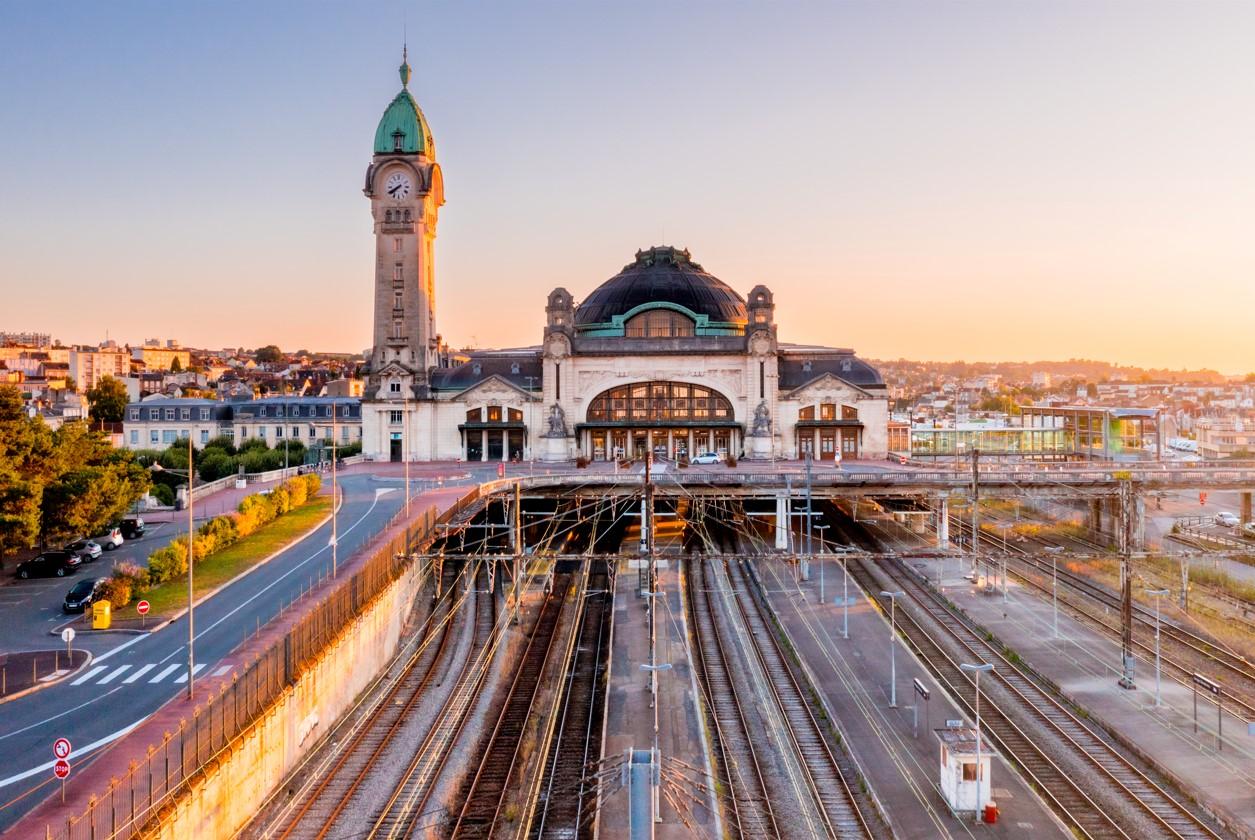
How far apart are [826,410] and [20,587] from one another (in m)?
68.2

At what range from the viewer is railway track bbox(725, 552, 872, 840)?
2592 cm

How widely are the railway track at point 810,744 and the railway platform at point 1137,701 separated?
10.3 meters

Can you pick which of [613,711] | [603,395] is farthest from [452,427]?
[613,711]

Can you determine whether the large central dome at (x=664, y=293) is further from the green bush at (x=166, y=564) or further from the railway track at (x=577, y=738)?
the green bush at (x=166, y=564)

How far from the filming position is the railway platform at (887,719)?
84.3 ft

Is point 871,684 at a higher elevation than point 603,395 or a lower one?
lower

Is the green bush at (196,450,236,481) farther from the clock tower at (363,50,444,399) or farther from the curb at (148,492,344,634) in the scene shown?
the curb at (148,492,344,634)

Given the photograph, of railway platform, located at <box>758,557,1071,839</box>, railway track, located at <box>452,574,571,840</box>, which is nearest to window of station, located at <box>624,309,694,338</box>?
railway platform, located at <box>758,557,1071,839</box>

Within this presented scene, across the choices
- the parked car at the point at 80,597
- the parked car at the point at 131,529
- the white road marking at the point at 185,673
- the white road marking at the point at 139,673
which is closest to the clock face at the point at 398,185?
the parked car at the point at 131,529

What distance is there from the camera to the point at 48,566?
45062 millimetres

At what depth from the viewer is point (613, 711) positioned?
34.3 metres

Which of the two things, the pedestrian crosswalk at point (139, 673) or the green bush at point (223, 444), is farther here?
the green bush at point (223, 444)

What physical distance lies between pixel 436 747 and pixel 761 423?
6198cm

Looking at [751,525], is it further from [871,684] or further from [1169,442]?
[1169,442]
